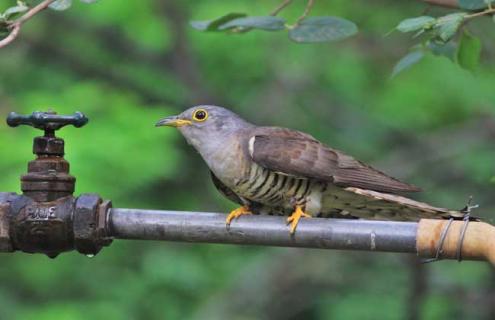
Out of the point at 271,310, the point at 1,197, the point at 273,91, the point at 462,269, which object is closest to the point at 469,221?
the point at 1,197

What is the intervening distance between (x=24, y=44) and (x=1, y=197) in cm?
634

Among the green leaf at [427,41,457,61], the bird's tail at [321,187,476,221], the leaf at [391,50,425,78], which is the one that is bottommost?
the bird's tail at [321,187,476,221]

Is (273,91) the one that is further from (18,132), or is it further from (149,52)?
(18,132)

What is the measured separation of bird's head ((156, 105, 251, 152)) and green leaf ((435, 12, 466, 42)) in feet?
4.19

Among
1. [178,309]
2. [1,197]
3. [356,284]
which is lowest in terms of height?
[178,309]

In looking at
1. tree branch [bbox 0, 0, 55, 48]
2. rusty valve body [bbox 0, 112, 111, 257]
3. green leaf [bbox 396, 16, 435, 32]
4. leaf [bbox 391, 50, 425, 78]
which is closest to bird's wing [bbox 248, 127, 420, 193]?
leaf [bbox 391, 50, 425, 78]

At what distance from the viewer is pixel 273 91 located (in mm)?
10477

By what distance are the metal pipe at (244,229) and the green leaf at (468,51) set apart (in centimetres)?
99

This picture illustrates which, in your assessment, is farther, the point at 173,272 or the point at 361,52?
the point at 361,52

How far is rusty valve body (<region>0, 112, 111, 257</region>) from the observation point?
12.2ft

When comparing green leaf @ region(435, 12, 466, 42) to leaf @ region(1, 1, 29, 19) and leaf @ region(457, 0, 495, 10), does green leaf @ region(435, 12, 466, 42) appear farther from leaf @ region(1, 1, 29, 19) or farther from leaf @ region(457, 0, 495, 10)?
leaf @ region(1, 1, 29, 19)

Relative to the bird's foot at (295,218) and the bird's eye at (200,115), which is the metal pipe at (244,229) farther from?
the bird's eye at (200,115)

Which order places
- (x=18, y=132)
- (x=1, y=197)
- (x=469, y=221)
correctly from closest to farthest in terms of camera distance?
1. (x=469, y=221)
2. (x=1, y=197)
3. (x=18, y=132)

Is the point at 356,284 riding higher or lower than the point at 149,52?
lower
